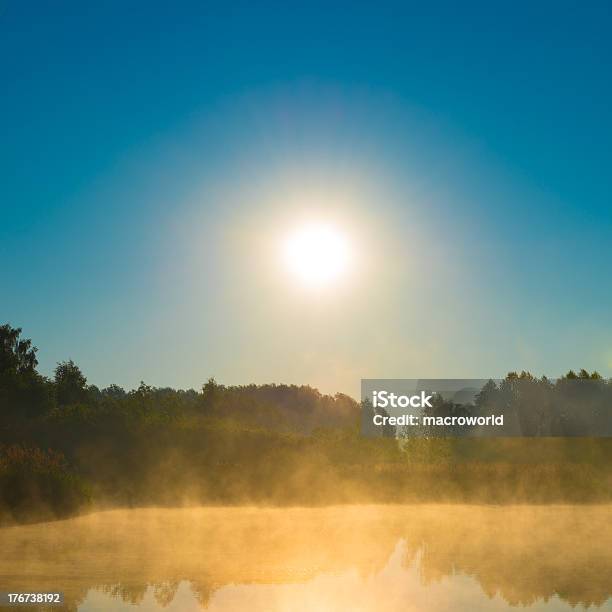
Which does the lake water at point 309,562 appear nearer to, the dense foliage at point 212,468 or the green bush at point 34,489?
the green bush at point 34,489

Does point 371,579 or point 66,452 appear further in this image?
point 66,452

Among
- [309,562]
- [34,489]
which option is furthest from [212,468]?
[309,562]

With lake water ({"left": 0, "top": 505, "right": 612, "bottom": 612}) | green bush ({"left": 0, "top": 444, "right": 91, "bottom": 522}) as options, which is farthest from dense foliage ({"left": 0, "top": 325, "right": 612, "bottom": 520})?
lake water ({"left": 0, "top": 505, "right": 612, "bottom": 612})

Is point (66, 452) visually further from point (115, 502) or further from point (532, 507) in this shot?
point (532, 507)

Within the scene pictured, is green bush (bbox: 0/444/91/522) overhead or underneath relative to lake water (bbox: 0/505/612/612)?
overhead

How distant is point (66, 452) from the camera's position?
2619cm

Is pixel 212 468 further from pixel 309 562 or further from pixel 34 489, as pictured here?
pixel 309 562

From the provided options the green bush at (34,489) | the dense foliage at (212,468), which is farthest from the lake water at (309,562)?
the dense foliage at (212,468)

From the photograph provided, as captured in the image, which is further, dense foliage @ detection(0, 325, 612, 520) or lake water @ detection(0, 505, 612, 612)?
dense foliage @ detection(0, 325, 612, 520)

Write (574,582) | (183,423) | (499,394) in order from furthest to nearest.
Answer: (499,394)
(183,423)
(574,582)

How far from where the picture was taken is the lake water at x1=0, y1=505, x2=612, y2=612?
1030 cm

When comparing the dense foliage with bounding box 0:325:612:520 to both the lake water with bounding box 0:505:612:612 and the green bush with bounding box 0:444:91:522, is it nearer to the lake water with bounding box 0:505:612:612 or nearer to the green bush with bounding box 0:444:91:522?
the green bush with bounding box 0:444:91:522

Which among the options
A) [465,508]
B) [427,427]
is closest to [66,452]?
[465,508]

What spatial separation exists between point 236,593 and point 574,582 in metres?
5.00
